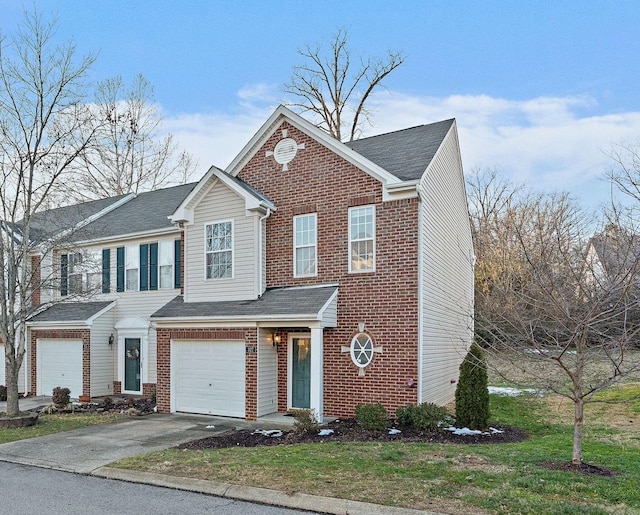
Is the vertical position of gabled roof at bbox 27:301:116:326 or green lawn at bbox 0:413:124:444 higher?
gabled roof at bbox 27:301:116:326

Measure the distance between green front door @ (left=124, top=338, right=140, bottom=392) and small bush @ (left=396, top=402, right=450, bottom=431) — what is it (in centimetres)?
997

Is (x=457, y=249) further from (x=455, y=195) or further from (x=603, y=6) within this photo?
(x=603, y=6)

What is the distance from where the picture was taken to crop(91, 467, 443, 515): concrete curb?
5.84 meters

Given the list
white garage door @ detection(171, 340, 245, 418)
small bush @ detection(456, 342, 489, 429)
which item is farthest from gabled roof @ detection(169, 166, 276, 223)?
small bush @ detection(456, 342, 489, 429)

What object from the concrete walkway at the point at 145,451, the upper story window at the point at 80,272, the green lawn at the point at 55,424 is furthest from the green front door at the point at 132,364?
the concrete walkway at the point at 145,451

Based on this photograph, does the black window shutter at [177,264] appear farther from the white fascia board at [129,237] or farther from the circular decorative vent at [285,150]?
the circular decorative vent at [285,150]

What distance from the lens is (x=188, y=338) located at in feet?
46.0

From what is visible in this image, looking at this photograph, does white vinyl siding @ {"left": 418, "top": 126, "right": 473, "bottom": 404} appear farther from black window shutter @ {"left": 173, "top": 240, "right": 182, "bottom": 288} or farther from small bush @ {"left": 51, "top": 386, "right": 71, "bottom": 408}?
small bush @ {"left": 51, "top": 386, "right": 71, "bottom": 408}

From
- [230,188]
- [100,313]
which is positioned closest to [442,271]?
[230,188]

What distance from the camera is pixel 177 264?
1670 cm

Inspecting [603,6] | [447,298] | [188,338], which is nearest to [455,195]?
[447,298]

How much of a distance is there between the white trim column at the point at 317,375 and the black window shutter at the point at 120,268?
9.25m

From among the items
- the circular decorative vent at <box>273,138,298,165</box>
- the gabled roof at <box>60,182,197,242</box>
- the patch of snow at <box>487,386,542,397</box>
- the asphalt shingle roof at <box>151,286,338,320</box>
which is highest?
the circular decorative vent at <box>273,138,298,165</box>

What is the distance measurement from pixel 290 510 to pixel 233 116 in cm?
1776
